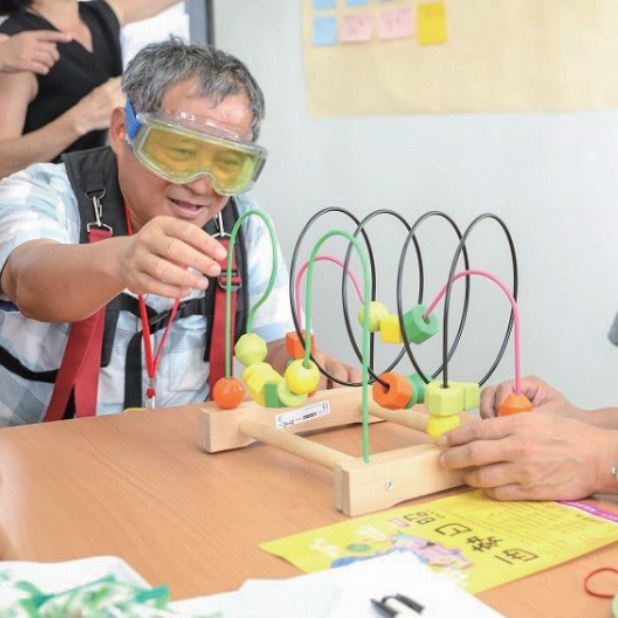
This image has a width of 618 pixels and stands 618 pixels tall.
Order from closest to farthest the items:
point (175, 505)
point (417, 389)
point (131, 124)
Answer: point (175, 505)
point (417, 389)
point (131, 124)

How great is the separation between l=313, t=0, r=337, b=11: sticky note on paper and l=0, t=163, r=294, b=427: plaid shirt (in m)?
1.17

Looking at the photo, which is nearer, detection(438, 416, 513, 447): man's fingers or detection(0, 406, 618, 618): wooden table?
detection(0, 406, 618, 618): wooden table

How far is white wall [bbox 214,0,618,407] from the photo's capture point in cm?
207

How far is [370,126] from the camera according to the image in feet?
8.50

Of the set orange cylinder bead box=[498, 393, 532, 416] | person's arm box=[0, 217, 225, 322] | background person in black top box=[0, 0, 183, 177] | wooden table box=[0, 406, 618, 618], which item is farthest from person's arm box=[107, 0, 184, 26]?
orange cylinder bead box=[498, 393, 532, 416]

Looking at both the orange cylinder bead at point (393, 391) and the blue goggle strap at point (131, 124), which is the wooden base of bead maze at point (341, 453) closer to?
the orange cylinder bead at point (393, 391)

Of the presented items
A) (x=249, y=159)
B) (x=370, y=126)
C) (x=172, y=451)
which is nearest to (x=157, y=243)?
(x=172, y=451)

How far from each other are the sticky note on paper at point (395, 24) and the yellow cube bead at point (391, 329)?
1488 mm

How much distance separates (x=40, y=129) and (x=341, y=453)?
1.38 m

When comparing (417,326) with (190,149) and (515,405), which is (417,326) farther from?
(190,149)

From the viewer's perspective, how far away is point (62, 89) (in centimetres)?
218

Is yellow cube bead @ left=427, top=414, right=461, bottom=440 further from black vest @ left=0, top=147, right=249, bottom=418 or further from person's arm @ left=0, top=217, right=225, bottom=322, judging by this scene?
black vest @ left=0, top=147, right=249, bottom=418

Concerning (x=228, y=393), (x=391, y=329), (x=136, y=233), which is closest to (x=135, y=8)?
(x=136, y=233)

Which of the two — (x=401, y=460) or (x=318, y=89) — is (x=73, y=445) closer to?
(x=401, y=460)
